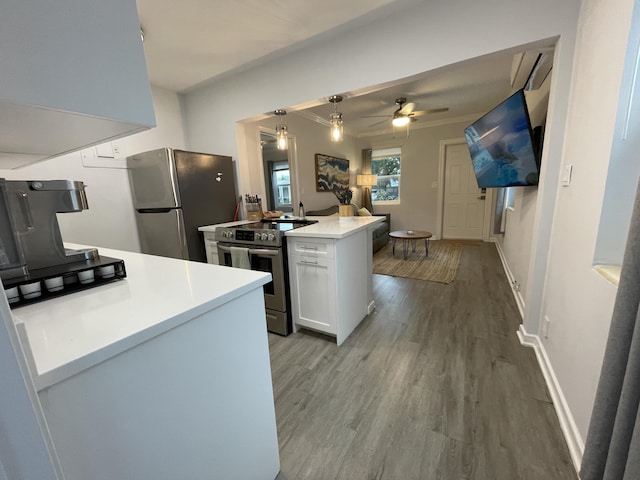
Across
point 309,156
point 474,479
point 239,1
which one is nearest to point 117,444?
point 474,479

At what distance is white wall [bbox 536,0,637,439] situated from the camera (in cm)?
106

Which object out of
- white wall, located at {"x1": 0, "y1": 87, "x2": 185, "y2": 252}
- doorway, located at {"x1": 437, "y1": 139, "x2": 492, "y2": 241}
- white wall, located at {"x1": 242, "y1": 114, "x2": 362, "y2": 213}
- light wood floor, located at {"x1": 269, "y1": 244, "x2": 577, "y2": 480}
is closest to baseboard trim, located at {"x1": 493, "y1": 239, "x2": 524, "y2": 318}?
light wood floor, located at {"x1": 269, "y1": 244, "x2": 577, "y2": 480}

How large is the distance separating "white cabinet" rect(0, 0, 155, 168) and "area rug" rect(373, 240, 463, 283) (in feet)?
11.4

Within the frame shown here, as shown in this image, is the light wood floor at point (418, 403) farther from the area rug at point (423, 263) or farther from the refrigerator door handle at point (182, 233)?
the refrigerator door handle at point (182, 233)

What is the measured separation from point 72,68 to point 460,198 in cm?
620

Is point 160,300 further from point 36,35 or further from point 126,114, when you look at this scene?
point 36,35

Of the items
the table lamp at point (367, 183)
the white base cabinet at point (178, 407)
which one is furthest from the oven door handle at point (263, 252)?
the table lamp at point (367, 183)

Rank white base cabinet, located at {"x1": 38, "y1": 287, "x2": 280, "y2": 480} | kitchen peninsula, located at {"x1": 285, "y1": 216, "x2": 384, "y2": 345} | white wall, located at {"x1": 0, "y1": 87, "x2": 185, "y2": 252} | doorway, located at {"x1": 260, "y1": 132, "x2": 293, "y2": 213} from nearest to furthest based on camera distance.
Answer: white base cabinet, located at {"x1": 38, "y1": 287, "x2": 280, "y2": 480} → kitchen peninsula, located at {"x1": 285, "y1": 216, "x2": 384, "y2": 345} → white wall, located at {"x1": 0, "y1": 87, "x2": 185, "y2": 252} → doorway, located at {"x1": 260, "y1": 132, "x2": 293, "y2": 213}

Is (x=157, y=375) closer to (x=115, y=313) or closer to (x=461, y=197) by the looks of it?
(x=115, y=313)

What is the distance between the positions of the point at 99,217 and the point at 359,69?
2914 millimetres

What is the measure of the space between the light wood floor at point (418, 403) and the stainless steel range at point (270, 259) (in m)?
0.19

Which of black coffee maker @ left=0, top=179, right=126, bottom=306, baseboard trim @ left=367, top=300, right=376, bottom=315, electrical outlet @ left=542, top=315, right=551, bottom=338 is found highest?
black coffee maker @ left=0, top=179, right=126, bottom=306

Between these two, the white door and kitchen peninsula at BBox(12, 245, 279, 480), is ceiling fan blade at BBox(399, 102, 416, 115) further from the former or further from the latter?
kitchen peninsula at BBox(12, 245, 279, 480)

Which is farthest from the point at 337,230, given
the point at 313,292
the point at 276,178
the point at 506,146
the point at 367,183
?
the point at 276,178
